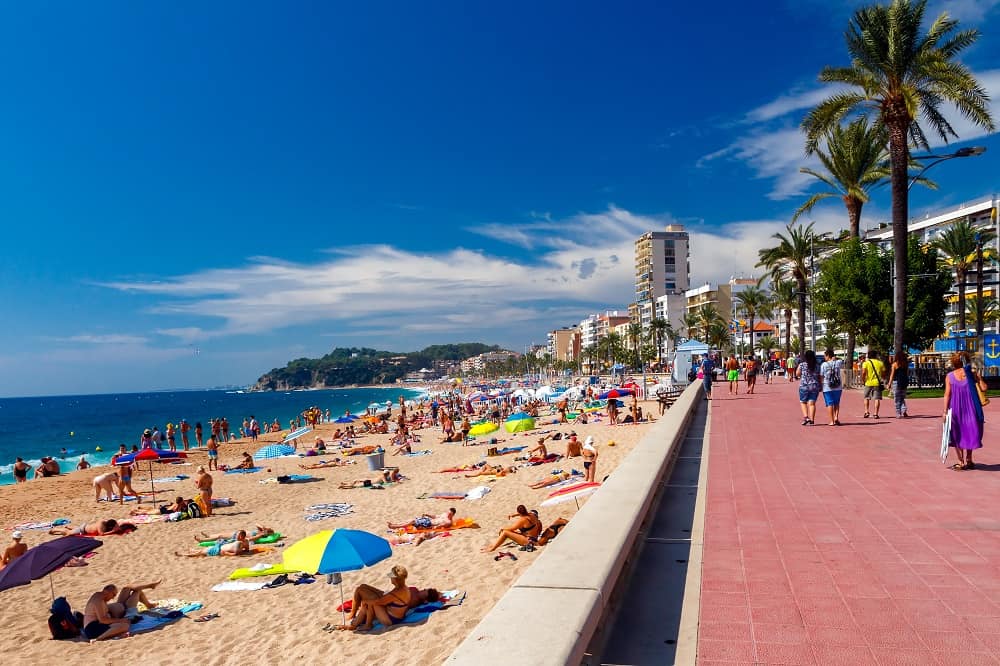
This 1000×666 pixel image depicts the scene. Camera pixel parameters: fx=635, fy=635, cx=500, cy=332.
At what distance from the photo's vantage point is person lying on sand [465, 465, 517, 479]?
1842cm

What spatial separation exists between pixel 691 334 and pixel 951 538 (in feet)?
Answer: 301

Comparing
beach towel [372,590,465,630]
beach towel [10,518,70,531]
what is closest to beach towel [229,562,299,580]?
beach towel [372,590,465,630]

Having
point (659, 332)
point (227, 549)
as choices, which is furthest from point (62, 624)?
point (659, 332)

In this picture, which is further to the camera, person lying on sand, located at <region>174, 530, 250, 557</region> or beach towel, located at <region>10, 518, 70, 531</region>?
beach towel, located at <region>10, 518, 70, 531</region>

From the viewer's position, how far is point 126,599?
9055 millimetres

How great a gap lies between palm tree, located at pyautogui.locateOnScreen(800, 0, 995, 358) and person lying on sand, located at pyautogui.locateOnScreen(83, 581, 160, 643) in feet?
65.4

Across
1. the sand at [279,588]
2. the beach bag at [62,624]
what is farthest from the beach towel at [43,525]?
the beach bag at [62,624]

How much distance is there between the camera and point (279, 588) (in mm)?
10047

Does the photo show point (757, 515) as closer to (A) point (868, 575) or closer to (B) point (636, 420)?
(A) point (868, 575)

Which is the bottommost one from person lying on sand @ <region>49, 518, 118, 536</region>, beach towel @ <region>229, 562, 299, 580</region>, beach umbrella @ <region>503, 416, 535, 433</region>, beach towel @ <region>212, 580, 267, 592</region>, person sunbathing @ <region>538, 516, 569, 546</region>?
person lying on sand @ <region>49, 518, 118, 536</region>

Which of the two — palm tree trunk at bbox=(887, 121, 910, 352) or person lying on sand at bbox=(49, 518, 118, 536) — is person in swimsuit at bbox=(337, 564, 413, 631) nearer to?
person lying on sand at bbox=(49, 518, 118, 536)

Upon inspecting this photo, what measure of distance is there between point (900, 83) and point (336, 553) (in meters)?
19.8

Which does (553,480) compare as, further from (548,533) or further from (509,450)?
(509,450)

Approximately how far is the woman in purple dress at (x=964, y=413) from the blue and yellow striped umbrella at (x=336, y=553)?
6896 mm
